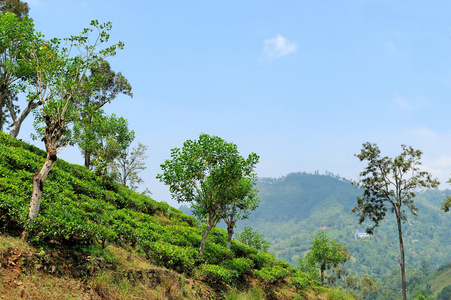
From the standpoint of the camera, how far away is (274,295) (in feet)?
69.9

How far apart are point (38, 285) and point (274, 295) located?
645 inches

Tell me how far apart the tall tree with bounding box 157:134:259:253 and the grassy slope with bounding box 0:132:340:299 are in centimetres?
306

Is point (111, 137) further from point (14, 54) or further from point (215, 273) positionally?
point (215, 273)

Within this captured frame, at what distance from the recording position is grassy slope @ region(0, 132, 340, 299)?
34.1 ft

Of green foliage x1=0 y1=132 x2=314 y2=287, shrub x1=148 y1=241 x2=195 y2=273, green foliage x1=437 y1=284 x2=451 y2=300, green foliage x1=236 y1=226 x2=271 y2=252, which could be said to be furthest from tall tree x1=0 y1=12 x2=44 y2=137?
green foliage x1=437 y1=284 x2=451 y2=300

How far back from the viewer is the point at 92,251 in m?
12.3

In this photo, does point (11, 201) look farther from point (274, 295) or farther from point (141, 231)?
point (274, 295)

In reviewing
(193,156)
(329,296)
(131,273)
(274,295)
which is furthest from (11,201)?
(329,296)

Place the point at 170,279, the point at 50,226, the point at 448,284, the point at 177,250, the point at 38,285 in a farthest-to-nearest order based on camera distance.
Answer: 1. the point at 448,284
2. the point at 177,250
3. the point at 170,279
4. the point at 50,226
5. the point at 38,285

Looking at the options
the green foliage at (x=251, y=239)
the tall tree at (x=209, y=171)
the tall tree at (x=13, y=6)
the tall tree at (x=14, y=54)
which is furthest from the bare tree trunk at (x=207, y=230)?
the tall tree at (x=13, y=6)

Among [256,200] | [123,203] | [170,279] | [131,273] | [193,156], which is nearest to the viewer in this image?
[131,273]

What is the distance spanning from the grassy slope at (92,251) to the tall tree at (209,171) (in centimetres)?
306

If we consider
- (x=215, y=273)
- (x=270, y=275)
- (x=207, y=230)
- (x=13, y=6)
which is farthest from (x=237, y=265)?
(x=13, y=6)

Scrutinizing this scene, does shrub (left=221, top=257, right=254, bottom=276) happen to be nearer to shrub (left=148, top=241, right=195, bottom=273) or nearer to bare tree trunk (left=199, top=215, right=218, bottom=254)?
bare tree trunk (left=199, top=215, right=218, bottom=254)
